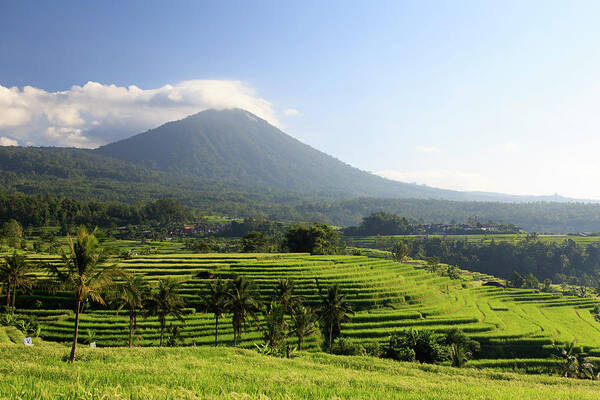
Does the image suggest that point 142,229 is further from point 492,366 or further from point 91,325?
point 492,366

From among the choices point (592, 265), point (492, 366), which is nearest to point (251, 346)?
point (492, 366)

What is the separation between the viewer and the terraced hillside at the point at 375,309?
131ft

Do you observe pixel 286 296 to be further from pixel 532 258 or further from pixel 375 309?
pixel 532 258

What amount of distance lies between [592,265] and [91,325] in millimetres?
199501

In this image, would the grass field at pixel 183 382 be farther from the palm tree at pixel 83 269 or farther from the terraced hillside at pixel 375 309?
the terraced hillside at pixel 375 309

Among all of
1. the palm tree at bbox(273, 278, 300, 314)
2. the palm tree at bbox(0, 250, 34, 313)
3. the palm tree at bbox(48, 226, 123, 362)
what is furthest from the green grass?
the palm tree at bbox(0, 250, 34, 313)

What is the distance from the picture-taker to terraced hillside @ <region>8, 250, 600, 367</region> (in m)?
39.9

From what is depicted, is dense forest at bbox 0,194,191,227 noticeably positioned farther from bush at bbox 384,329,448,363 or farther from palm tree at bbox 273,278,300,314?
bush at bbox 384,329,448,363

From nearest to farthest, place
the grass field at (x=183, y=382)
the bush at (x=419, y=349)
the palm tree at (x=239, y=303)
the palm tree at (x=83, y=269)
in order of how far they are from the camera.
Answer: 1. the grass field at (x=183, y=382)
2. the palm tree at (x=83, y=269)
3. the palm tree at (x=239, y=303)
4. the bush at (x=419, y=349)

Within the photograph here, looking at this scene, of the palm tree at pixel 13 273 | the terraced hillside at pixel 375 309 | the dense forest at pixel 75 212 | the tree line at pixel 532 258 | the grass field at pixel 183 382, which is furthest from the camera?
the tree line at pixel 532 258

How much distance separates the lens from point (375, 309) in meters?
50.6

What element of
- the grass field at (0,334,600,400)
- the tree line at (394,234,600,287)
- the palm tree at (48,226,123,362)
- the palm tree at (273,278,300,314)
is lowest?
the tree line at (394,234,600,287)

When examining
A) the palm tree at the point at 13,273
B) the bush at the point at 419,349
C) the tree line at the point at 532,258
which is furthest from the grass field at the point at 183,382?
the tree line at the point at 532,258

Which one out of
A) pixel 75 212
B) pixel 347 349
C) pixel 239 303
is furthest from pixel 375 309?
pixel 75 212
